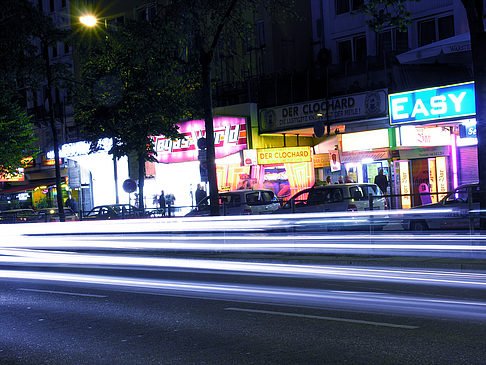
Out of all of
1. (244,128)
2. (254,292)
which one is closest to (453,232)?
(254,292)

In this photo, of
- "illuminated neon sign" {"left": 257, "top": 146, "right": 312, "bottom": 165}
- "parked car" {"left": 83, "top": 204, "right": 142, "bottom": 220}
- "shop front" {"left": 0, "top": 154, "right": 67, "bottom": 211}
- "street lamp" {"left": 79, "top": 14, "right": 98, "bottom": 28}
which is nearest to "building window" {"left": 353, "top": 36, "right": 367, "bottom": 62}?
"illuminated neon sign" {"left": 257, "top": 146, "right": 312, "bottom": 165}

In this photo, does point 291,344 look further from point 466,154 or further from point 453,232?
point 466,154

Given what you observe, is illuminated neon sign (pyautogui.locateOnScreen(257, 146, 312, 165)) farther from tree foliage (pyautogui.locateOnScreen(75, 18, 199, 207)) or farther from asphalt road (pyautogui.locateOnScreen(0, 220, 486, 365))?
asphalt road (pyautogui.locateOnScreen(0, 220, 486, 365))

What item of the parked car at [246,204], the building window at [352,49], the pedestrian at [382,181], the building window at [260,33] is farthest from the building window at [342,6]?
the parked car at [246,204]

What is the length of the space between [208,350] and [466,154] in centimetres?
2400

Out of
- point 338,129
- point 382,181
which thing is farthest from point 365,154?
point 382,181

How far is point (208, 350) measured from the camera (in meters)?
7.52

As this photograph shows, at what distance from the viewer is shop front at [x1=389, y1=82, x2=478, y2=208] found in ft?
80.8

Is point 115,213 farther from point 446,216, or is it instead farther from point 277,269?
point 446,216

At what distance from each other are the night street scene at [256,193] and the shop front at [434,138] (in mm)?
70

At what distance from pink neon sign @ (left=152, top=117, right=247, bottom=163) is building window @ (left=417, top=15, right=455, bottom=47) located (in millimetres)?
9256

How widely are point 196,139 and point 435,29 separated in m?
12.2

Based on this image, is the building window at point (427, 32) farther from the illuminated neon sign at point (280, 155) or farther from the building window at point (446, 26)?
the illuminated neon sign at point (280, 155)

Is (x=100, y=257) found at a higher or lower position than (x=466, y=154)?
→ lower
